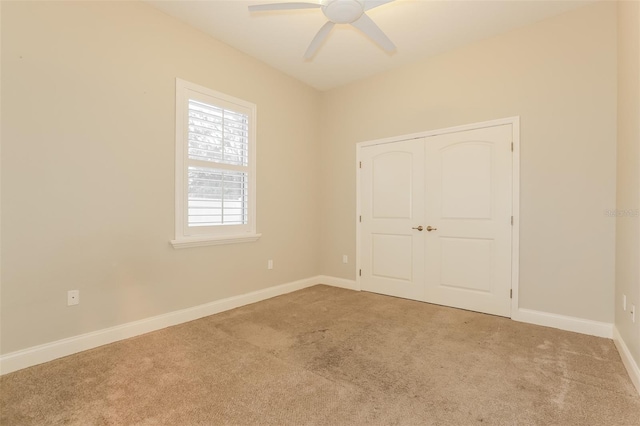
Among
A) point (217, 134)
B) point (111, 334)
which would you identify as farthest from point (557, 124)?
point (111, 334)

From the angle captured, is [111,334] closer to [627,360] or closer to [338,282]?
[338,282]

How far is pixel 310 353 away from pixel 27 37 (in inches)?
123

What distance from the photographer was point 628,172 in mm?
2227

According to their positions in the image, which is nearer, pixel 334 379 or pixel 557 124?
pixel 334 379

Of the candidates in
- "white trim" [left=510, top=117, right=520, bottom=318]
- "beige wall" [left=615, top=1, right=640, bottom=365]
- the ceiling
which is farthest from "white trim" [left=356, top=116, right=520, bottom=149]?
the ceiling

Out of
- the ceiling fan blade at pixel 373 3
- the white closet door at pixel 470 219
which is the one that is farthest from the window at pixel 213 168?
the white closet door at pixel 470 219

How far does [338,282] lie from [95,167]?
3.29 m

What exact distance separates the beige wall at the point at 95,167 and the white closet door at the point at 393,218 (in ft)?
6.11

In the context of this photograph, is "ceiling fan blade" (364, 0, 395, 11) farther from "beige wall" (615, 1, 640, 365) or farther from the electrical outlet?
the electrical outlet

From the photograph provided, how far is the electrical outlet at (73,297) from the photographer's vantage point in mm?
2360

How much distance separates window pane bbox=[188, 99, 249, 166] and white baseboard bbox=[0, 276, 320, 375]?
5.25ft

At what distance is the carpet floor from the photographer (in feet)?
5.37

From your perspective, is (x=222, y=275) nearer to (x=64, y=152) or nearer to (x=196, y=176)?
(x=196, y=176)

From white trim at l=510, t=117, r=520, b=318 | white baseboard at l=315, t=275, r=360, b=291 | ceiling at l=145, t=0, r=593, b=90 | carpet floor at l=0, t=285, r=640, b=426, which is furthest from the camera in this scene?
white baseboard at l=315, t=275, r=360, b=291
